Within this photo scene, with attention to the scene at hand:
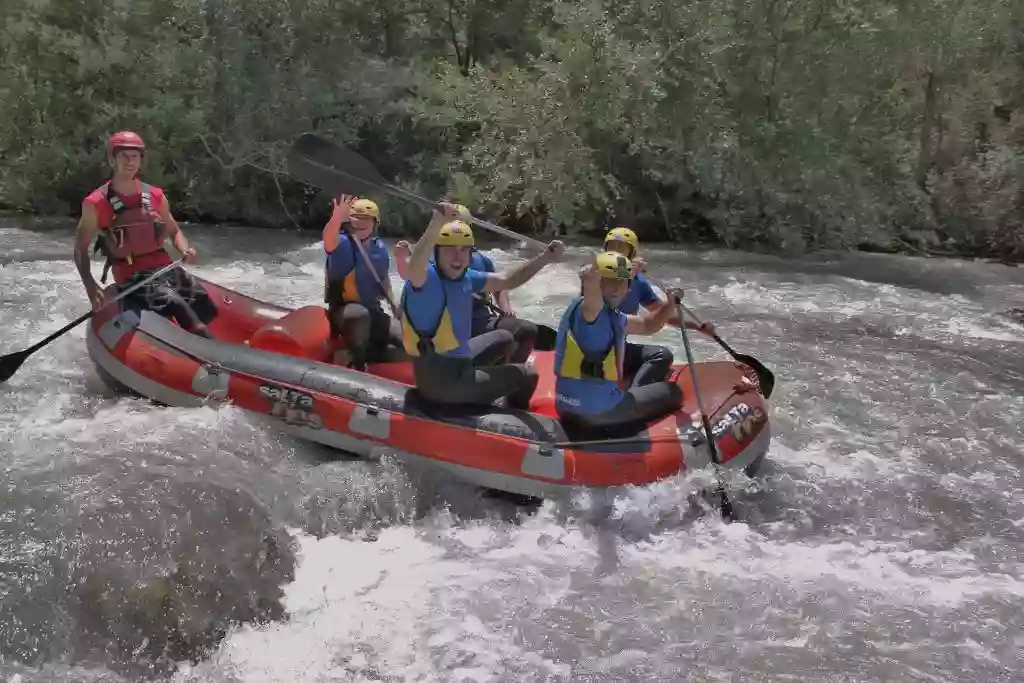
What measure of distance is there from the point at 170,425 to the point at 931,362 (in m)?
5.00

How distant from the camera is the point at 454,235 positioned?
12.9 feet

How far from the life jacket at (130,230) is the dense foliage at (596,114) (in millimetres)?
5556

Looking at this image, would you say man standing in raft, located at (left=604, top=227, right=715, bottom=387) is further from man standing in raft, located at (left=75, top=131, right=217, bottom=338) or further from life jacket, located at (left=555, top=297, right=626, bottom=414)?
man standing in raft, located at (left=75, top=131, right=217, bottom=338)

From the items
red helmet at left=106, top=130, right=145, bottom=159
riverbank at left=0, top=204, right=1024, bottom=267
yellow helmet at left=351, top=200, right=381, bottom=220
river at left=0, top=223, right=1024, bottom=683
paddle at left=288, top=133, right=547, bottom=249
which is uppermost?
Answer: red helmet at left=106, top=130, right=145, bottom=159

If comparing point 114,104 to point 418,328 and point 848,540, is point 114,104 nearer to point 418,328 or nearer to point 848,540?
point 418,328

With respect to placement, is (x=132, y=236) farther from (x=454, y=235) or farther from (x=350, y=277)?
(x=454, y=235)

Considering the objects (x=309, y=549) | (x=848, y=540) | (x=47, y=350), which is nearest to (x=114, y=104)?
(x=47, y=350)

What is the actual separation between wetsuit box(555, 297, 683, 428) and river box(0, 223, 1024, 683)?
37 cm

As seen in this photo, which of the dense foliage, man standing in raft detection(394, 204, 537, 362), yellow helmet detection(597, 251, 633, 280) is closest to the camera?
yellow helmet detection(597, 251, 633, 280)

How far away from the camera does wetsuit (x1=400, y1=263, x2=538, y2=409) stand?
4008 millimetres

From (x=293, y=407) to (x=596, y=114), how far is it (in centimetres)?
672

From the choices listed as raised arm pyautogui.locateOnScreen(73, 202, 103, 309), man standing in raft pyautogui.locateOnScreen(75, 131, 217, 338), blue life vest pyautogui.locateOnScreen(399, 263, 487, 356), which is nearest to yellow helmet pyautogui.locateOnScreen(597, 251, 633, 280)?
blue life vest pyautogui.locateOnScreen(399, 263, 487, 356)

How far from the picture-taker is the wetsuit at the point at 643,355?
4461 mm

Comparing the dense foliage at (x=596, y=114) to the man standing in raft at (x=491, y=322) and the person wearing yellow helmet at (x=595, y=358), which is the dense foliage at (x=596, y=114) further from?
the person wearing yellow helmet at (x=595, y=358)
